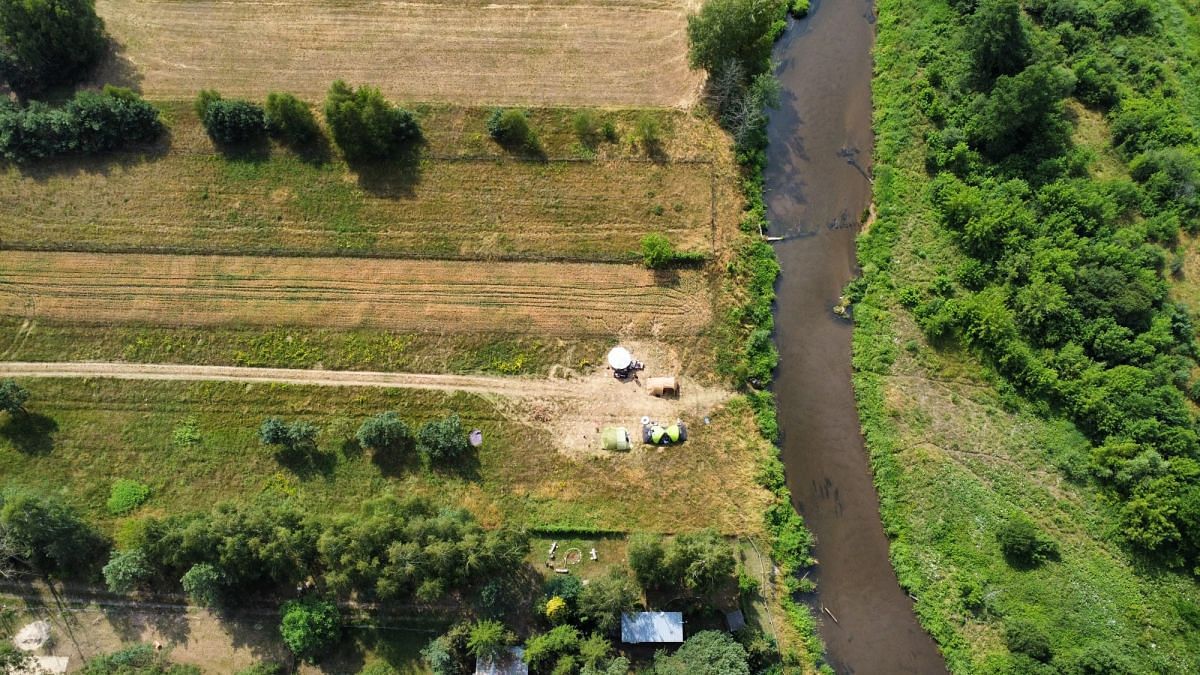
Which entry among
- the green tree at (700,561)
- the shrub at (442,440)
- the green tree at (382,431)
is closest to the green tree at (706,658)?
the green tree at (700,561)

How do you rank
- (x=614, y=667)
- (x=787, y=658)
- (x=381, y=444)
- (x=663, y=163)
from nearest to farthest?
(x=614, y=667)
(x=787, y=658)
(x=381, y=444)
(x=663, y=163)

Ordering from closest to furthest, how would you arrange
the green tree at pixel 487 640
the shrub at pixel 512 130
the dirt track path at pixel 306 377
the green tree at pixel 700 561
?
the green tree at pixel 487 640 → the green tree at pixel 700 561 → the dirt track path at pixel 306 377 → the shrub at pixel 512 130

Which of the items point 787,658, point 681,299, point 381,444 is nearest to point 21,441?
point 381,444

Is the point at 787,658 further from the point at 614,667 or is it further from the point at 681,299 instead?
the point at 681,299

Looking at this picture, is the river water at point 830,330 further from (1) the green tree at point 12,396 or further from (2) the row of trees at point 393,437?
(1) the green tree at point 12,396

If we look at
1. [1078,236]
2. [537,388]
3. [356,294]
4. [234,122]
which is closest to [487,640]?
[537,388]

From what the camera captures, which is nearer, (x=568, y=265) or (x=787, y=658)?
(x=787, y=658)

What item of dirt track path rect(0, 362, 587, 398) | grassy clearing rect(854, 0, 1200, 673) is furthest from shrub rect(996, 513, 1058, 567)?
dirt track path rect(0, 362, 587, 398)
